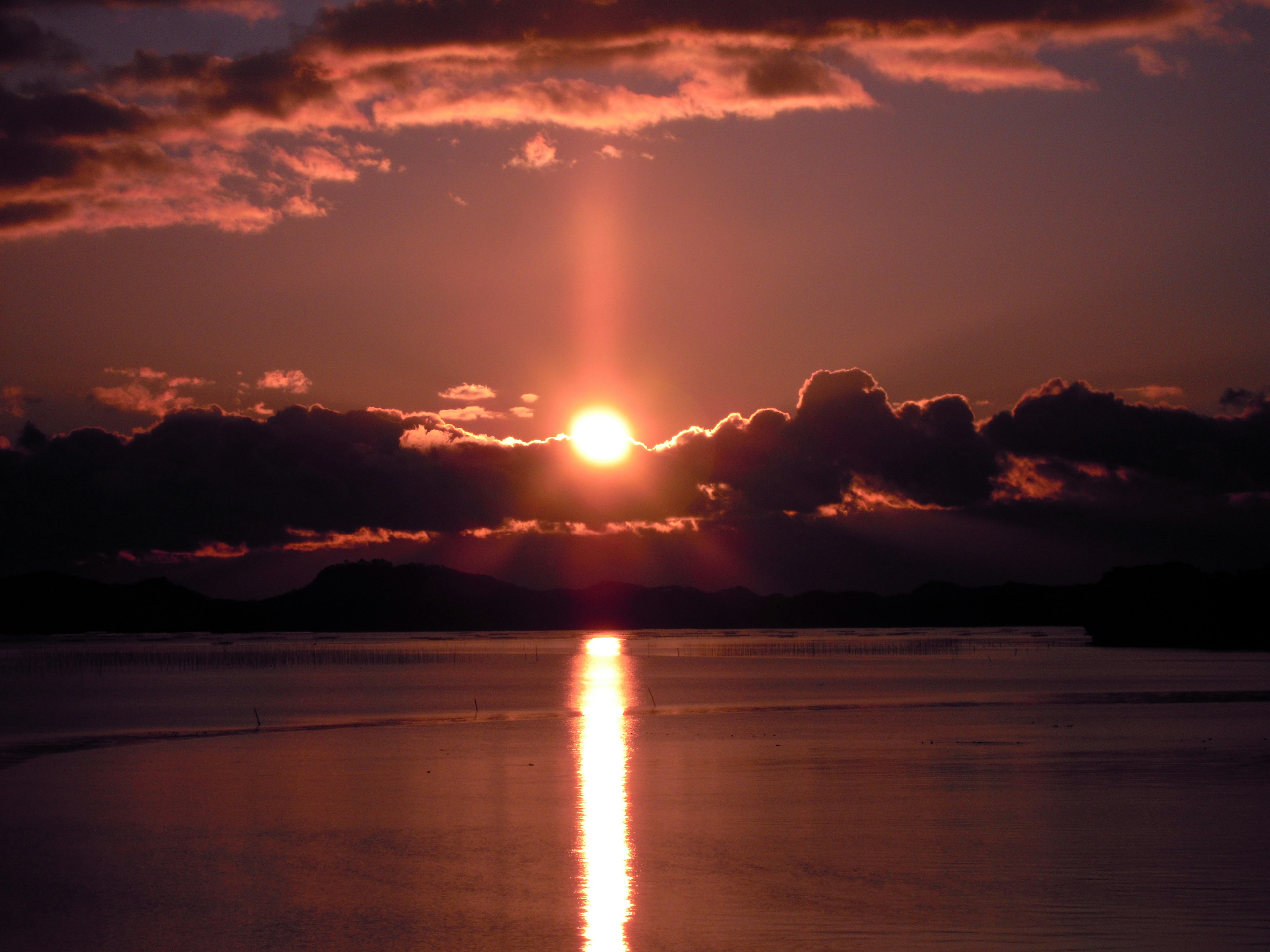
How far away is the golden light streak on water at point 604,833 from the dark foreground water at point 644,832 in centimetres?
10

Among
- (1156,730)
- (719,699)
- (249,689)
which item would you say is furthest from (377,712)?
(1156,730)

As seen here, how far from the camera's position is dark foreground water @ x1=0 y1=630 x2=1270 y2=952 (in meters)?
20.2

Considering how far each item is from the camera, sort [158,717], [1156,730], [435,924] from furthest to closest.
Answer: [158,717]
[1156,730]
[435,924]

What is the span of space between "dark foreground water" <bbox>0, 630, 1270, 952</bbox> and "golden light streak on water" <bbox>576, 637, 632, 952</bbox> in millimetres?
101

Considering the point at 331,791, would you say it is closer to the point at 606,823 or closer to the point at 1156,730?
the point at 606,823

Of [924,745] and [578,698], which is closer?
[924,745]

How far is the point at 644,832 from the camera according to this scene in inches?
1158

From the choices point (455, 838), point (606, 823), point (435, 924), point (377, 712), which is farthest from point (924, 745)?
point (377, 712)

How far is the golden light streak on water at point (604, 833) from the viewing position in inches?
801

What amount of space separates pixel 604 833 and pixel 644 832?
948 mm

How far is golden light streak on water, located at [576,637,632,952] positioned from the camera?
801 inches

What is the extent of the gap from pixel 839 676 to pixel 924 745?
2890 inches

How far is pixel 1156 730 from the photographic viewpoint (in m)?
54.2

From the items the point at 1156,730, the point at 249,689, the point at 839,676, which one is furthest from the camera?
the point at 839,676
